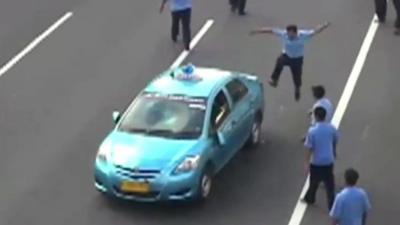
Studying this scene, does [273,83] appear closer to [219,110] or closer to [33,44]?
[219,110]

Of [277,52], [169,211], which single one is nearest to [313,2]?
[277,52]

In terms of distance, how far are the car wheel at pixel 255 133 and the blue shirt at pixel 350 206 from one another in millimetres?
5023

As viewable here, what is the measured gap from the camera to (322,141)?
18.7 meters

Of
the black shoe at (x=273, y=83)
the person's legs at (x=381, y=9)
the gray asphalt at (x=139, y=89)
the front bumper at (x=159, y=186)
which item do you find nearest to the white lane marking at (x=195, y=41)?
the gray asphalt at (x=139, y=89)

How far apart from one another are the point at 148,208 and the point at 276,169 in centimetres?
261

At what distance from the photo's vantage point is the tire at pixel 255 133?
70.2 ft

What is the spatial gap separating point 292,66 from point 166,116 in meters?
4.05

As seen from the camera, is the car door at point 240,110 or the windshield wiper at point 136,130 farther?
the car door at point 240,110

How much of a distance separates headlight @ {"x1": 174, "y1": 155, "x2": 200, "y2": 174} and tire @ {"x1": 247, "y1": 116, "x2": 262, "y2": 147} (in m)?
2.49

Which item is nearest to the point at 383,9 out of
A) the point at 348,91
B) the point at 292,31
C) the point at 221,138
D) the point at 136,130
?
the point at 348,91

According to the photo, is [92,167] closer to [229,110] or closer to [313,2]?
[229,110]

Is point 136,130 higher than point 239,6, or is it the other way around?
point 136,130

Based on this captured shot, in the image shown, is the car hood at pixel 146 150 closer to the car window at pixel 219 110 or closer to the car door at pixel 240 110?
the car window at pixel 219 110

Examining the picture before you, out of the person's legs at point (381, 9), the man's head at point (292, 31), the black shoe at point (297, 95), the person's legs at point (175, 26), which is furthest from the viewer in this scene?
the person's legs at point (381, 9)
